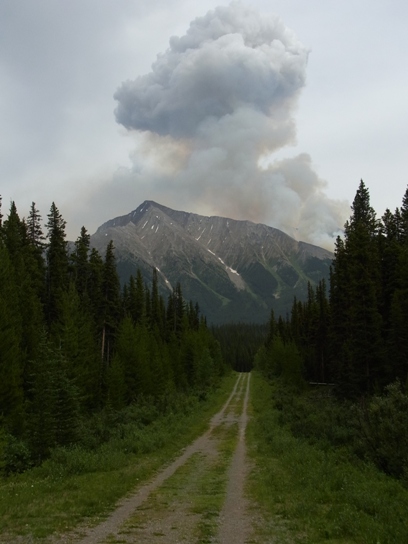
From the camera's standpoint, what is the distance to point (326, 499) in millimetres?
12359

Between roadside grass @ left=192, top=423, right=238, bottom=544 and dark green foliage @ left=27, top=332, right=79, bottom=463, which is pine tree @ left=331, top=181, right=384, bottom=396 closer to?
roadside grass @ left=192, top=423, right=238, bottom=544

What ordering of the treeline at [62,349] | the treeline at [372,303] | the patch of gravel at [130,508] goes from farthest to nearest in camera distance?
the treeline at [372,303] < the treeline at [62,349] < the patch of gravel at [130,508]

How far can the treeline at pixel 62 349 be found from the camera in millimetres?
23453

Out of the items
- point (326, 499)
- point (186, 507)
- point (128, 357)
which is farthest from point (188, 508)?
point (128, 357)

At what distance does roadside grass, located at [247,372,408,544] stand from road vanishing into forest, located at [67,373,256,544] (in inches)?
27.3

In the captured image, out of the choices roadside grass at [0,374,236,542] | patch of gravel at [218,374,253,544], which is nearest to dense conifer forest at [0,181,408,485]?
roadside grass at [0,374,236,542]

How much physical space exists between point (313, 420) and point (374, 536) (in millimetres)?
20114

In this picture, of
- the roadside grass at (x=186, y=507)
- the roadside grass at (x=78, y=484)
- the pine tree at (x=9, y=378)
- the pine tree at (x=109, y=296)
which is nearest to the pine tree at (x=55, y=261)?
the pine tree at (x=109, y=296)

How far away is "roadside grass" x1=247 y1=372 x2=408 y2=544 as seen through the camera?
30.4 feet

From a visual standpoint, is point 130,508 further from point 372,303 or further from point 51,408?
point 372,303

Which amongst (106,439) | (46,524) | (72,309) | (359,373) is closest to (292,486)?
(46,524)

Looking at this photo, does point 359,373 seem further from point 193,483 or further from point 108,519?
point 108,519

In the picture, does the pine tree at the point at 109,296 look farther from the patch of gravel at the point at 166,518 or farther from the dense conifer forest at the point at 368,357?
the patch of gravel at the point at 166,518

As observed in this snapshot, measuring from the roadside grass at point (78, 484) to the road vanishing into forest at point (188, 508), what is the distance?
1.99ft
